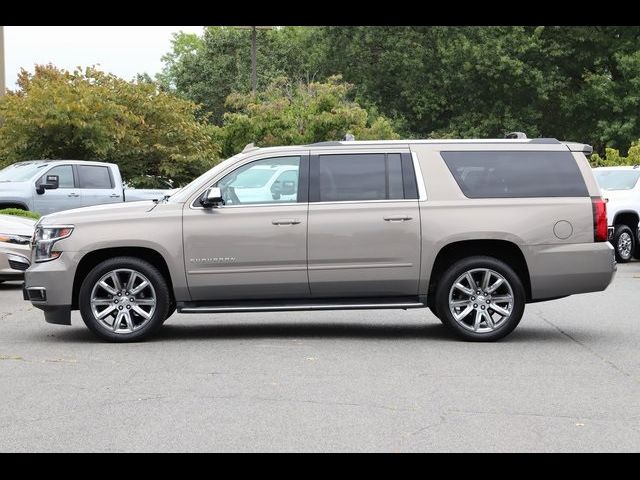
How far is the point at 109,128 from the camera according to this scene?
32.5m

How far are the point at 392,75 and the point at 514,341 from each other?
51672 mm

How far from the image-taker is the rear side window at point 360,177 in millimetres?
11344

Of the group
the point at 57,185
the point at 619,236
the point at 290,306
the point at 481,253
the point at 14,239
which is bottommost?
the point at 619,236

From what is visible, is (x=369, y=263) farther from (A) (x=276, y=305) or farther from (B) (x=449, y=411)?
(B) (x=449, y=411)

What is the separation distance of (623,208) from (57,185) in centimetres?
1108

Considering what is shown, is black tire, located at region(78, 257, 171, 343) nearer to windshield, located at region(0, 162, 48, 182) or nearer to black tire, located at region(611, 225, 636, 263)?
windshield, located at region(0, 162, 48, 182)

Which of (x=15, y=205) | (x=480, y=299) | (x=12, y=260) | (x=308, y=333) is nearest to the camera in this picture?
(x=480, y=299)

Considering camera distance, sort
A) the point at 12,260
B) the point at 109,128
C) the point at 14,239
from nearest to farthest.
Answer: the point at 12,260 → the point at 14,239 → the point at 109,128

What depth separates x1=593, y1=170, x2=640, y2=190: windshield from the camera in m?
23.7

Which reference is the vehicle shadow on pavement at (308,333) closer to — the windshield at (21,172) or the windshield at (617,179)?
the windshield at (617,179)

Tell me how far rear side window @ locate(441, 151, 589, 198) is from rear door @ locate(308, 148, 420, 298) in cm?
55

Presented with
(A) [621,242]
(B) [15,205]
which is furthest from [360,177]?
(B) [15,205]

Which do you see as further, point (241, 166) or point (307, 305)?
point (241, 166)

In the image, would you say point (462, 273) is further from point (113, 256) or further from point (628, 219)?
point (628, 219)
